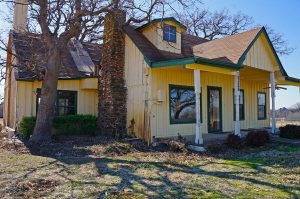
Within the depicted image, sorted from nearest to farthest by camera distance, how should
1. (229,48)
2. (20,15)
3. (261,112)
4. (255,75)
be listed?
(20,15), (229,48), (255,75), (261,112)

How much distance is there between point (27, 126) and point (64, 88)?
3.18 meters

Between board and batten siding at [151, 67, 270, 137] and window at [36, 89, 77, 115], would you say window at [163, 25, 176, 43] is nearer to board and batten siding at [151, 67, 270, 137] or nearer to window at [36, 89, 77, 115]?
board and batten siding at [151, 67, 270, 137]

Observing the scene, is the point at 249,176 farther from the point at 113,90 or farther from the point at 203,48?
the point at 203,48

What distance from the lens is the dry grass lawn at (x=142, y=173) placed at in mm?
5852

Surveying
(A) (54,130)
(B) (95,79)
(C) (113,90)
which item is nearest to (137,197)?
(C) (113,90)

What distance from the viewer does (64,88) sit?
16062mm

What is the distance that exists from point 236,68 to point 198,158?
15.9 feet

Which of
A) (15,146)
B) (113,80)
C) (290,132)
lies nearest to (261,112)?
(290,132)

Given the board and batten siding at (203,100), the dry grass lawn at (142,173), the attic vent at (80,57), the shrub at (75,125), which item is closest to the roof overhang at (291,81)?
the board and batten siding at (203,100)

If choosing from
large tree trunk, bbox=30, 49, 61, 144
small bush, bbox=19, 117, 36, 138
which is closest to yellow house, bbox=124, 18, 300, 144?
large tree trunk, bbox=30, 49, 61, 144

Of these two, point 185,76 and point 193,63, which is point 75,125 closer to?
point 185,76

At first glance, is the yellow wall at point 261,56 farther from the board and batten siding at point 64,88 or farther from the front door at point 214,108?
the board and batten siding at point 64,88

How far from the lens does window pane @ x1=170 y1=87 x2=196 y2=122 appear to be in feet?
44.4

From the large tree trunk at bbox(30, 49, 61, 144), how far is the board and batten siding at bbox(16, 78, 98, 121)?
2596 mm
